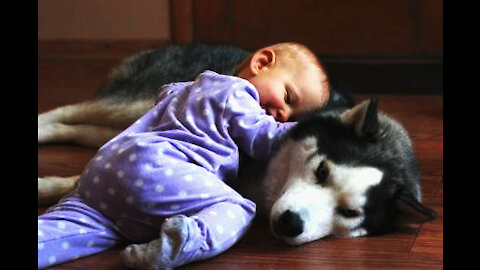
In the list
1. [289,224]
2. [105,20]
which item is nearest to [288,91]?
[289,224]

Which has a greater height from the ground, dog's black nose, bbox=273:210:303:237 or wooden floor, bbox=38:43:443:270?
dog's black nose, bbox=273:210:303:237

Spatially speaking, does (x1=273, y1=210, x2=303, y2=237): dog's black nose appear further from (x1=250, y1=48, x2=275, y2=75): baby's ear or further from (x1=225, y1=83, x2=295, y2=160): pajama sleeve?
(x1=250, y1=48, x2=275, y2=75): baby's ear

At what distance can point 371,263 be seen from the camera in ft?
5.40

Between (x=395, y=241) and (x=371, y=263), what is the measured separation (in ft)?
0.49

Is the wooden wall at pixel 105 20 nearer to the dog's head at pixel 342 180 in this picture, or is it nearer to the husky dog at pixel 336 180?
the husky dog at pixel 336 180

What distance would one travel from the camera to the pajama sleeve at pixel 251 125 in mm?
1737

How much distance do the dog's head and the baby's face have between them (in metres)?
0.13

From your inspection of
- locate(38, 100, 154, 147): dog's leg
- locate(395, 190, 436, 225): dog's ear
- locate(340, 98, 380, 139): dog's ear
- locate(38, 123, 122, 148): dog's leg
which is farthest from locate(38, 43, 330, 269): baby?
→ locate(38, 123, 122, 148): dog's leg

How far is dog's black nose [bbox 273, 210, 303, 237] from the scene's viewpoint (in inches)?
63.7

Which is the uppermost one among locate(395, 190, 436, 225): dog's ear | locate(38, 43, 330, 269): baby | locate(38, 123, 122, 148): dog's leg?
locate(38, 43, 330, 269): baby

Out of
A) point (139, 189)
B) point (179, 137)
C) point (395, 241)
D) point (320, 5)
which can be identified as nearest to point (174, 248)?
point (139, 189)

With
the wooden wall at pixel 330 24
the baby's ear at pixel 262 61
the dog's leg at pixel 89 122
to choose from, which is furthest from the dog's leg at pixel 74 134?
the wooden wall at pixel 330 24
